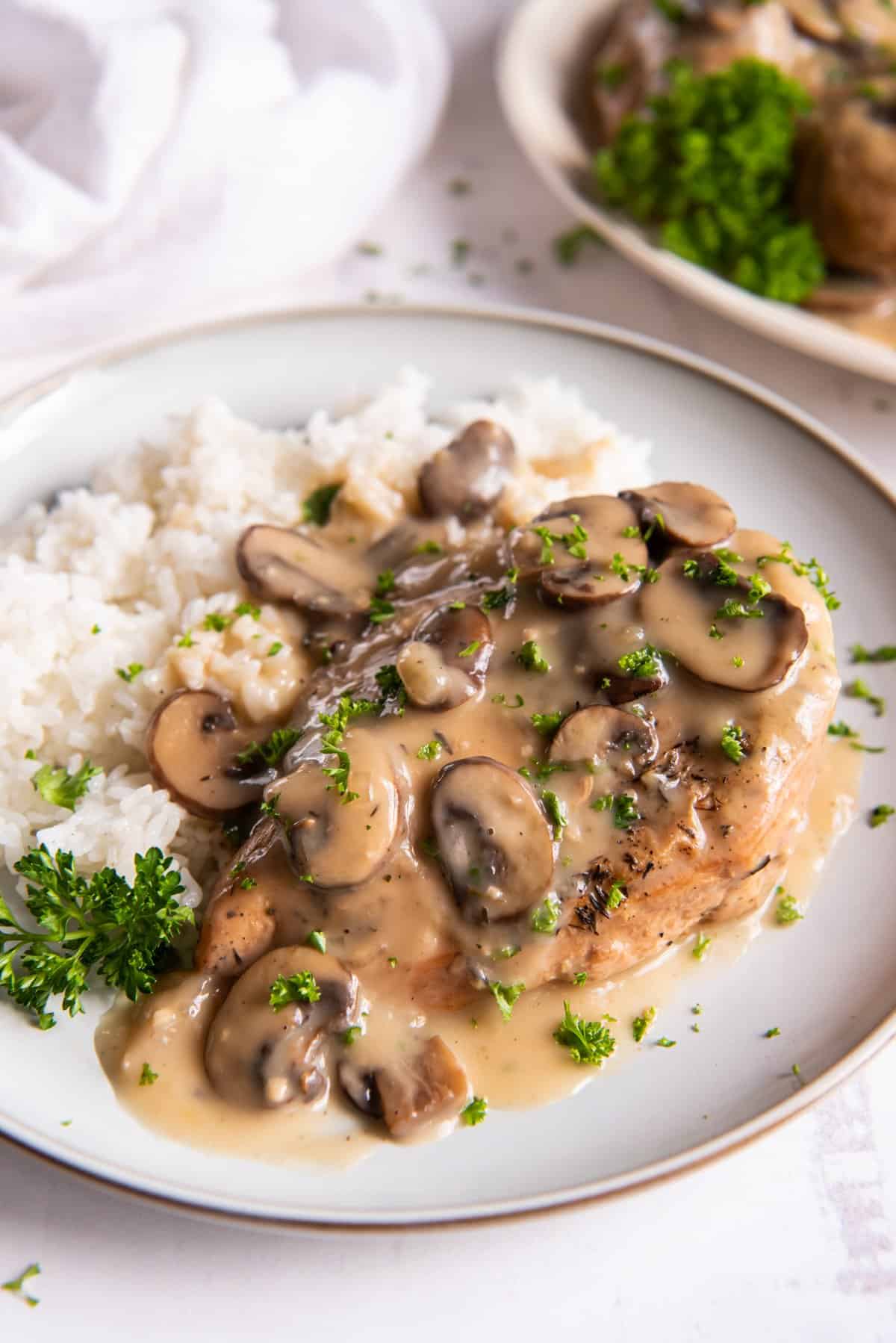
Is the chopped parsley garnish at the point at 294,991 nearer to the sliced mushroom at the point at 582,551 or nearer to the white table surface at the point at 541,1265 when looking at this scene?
the white table surface at the point at 541,1265

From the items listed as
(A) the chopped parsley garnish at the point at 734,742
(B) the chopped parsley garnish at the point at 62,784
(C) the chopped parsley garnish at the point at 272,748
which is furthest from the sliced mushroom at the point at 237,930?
(A) the chopped parsley garnish at the point at 734,742

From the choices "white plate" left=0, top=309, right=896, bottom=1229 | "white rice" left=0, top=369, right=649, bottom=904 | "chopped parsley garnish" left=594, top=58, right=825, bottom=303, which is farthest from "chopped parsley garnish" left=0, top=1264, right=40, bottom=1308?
"chopped parsley garnish" left=594, top=58, right=825, bottom=303

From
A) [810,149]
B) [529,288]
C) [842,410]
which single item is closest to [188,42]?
[529,288]

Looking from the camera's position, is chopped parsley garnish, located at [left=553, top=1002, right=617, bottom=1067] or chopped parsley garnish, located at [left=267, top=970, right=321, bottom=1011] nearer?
chopped parsley garnish, located at [left=267, top=970, right=321, bottom=1011]

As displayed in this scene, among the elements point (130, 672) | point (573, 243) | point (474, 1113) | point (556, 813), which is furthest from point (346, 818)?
point (573, 243)

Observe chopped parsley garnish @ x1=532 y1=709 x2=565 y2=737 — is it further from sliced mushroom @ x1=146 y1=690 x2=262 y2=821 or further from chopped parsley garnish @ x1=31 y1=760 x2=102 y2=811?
chopped parsley garnish @ x1=31 y1=760 x2=102 y2=811

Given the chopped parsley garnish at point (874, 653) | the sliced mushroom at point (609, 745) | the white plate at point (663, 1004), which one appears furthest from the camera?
the chopped parsley garnish at point (874, 653)
